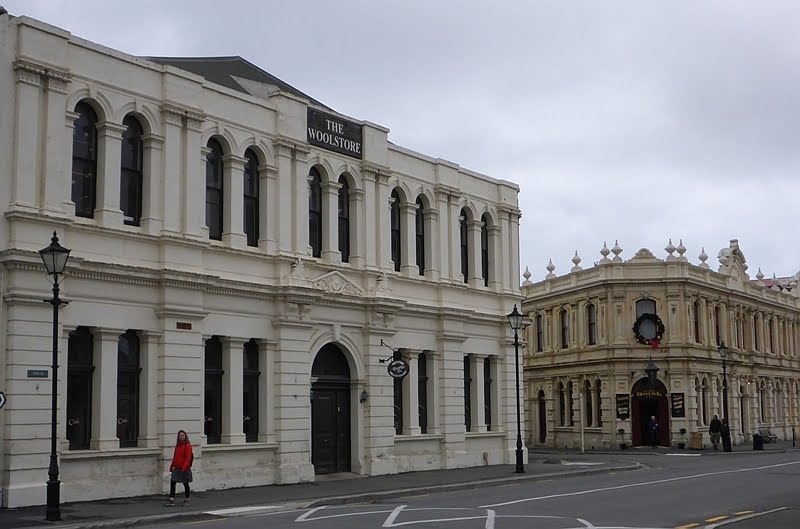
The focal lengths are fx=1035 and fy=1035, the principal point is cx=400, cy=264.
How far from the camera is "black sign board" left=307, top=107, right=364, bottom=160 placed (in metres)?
30.2

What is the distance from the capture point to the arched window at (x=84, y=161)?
2402 centimetres

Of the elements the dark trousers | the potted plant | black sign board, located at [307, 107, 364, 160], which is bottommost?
the potted plant

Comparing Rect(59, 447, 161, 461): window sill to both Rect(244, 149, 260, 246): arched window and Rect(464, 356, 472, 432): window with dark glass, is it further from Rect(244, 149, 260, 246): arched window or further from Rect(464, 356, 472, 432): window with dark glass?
Rect(464, 356, 472, 432): window with dark glass

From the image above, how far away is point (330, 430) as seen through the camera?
30.5 metres

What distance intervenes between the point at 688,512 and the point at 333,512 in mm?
6944

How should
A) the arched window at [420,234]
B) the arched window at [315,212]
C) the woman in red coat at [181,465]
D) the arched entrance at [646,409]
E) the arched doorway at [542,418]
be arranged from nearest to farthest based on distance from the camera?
the woman in red coat at [181,465], the arched window at [315,212], the arched window at [420,234], the arched entrance at [646,409], the arched doorway at [542,418]

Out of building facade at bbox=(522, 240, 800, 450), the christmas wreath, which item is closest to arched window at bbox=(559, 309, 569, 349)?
building facade at bbox=(522, 240, 800, 450)

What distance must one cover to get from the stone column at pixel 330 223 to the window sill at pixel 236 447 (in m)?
5.82

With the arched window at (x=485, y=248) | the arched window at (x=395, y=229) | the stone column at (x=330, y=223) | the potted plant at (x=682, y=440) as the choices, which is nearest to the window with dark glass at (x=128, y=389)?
the stone column at (x=330, y=223)

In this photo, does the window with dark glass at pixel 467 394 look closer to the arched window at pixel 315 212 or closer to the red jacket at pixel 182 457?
the arched window at pixel 315 212

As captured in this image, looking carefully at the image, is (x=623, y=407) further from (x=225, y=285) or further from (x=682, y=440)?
(x=225, y=285)

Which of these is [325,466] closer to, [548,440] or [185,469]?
[185,469]

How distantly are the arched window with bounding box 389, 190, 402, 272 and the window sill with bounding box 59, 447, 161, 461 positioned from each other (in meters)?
11.5

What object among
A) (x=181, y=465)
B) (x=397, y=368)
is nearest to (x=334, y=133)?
(x=397, y=368)
